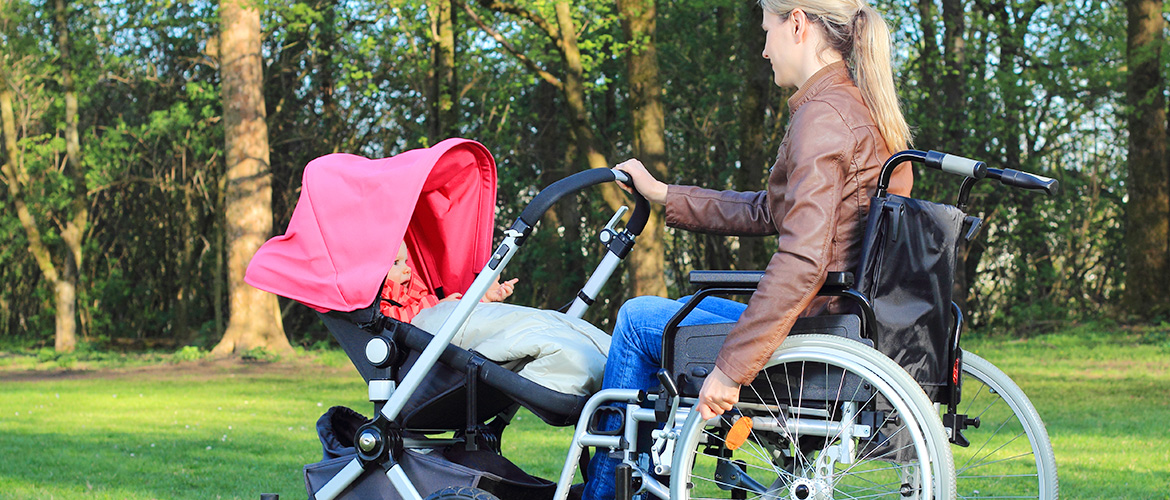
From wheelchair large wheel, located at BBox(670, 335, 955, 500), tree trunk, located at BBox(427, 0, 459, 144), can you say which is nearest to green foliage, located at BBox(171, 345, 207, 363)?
tree trunk, located at BBox(427, 0, 459, 144)

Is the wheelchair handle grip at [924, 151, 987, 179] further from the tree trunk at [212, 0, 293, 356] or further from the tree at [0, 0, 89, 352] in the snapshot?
the tree at [0, 0, 89, 352]

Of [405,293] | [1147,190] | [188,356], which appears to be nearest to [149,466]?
[405,293]

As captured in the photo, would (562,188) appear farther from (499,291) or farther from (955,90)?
(955,90)

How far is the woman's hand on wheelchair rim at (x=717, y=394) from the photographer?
9.13 feet

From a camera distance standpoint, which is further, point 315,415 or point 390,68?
point 390,68

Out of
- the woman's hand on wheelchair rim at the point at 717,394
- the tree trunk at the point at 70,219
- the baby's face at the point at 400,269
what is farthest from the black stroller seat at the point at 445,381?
the tree trunk at the point at 70,219

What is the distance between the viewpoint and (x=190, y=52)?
68.3ft

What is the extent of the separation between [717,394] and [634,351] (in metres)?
0.53

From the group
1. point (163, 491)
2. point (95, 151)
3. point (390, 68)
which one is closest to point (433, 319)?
point (163, 491)

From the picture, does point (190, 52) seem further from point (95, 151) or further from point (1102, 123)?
point (1102, 123)

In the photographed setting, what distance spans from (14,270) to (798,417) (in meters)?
24.4

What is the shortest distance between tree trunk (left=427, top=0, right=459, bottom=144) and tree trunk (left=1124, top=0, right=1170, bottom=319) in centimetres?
980

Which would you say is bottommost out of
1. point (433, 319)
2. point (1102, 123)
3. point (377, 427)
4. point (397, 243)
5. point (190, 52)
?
point (377, 427)

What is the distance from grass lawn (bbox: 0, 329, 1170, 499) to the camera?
18.1 ft
